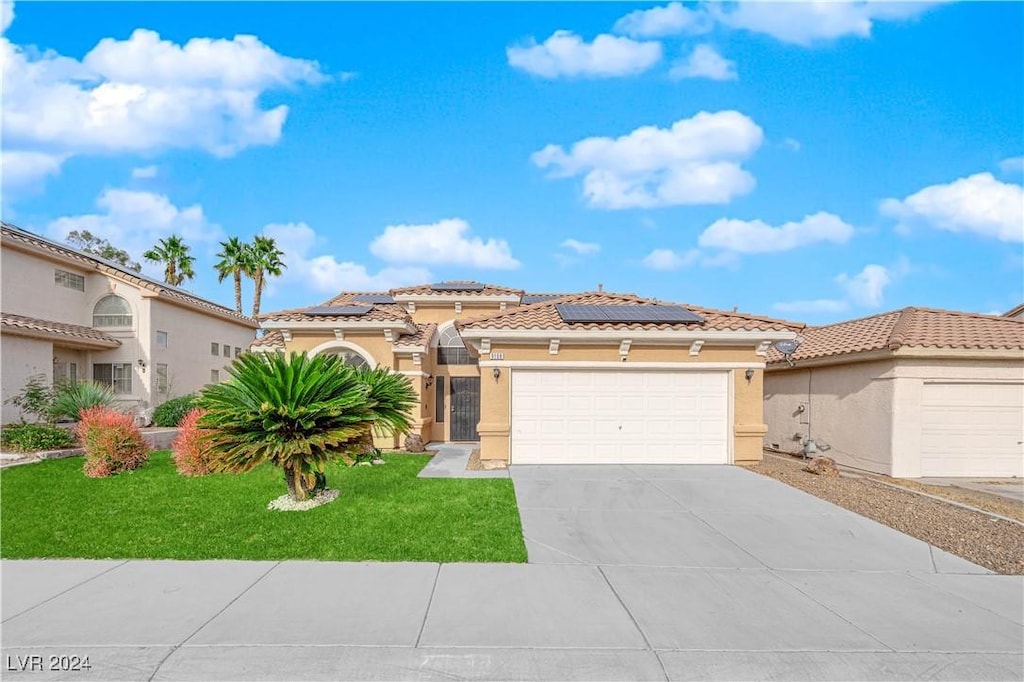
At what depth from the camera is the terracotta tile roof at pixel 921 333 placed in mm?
12117

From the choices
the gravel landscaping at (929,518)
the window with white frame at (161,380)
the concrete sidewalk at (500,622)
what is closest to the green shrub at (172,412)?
the window with white frame at (161,380)

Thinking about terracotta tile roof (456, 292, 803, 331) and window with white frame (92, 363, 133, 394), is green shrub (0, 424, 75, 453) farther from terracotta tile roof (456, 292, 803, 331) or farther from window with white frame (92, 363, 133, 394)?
terracotta tile roof (456, 292, 803, 331)

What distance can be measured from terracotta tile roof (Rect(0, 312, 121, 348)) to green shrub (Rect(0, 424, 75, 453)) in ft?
15.5

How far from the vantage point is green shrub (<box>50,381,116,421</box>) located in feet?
49.8

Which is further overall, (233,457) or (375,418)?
(375,418)

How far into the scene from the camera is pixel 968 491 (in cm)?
1068

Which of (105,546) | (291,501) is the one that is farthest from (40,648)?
(291,501)

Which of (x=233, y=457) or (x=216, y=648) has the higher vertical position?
(x=233, y=457)

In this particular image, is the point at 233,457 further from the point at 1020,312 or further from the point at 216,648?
the point at 1020,312

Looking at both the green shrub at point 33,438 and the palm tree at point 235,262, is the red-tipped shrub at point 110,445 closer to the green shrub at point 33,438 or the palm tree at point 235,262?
the green shrub at point 33,438

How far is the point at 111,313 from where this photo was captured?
20.8 m

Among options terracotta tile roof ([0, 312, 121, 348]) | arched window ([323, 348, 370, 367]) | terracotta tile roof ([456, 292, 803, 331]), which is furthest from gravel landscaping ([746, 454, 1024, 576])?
terracotta tile roof ([0, 312, 121, 348])

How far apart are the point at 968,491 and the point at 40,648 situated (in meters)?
14.4

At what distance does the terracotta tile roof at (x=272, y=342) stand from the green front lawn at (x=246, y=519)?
207 inches
